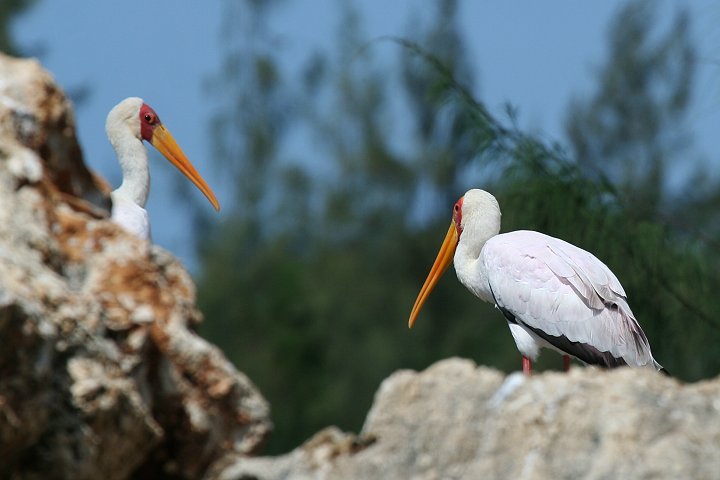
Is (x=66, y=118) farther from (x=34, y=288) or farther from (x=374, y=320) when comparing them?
(x=374, y=320)

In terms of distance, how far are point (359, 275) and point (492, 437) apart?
26.9 m

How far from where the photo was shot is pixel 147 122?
8.07 meters

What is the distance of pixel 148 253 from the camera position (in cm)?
405

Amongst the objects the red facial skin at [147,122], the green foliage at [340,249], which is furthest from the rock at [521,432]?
the green foliage at [340,249]

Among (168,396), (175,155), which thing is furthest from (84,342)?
(175,155)

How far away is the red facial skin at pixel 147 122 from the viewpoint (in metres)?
8.01

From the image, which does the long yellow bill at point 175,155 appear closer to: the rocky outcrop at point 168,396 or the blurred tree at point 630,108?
the rocky outcrop at point 168,396

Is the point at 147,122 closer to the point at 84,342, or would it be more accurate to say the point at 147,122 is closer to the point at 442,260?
the point at 442,260

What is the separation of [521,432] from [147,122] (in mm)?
5025

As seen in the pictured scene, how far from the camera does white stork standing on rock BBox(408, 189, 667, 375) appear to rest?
247 inches

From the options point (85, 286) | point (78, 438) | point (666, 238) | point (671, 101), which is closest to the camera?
point (78, 438)

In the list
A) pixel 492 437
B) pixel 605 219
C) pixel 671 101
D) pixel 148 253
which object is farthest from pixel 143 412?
pixel 671 101

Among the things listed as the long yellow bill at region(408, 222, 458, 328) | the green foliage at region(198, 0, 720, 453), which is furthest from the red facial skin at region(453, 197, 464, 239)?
the green foliage at region(198, 0, 720, 453)

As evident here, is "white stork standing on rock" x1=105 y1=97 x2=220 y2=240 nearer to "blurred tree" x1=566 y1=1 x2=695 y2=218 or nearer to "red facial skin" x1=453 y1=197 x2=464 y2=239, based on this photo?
"red facial skin" x1=453 y1=197 x2=464 y2=239
